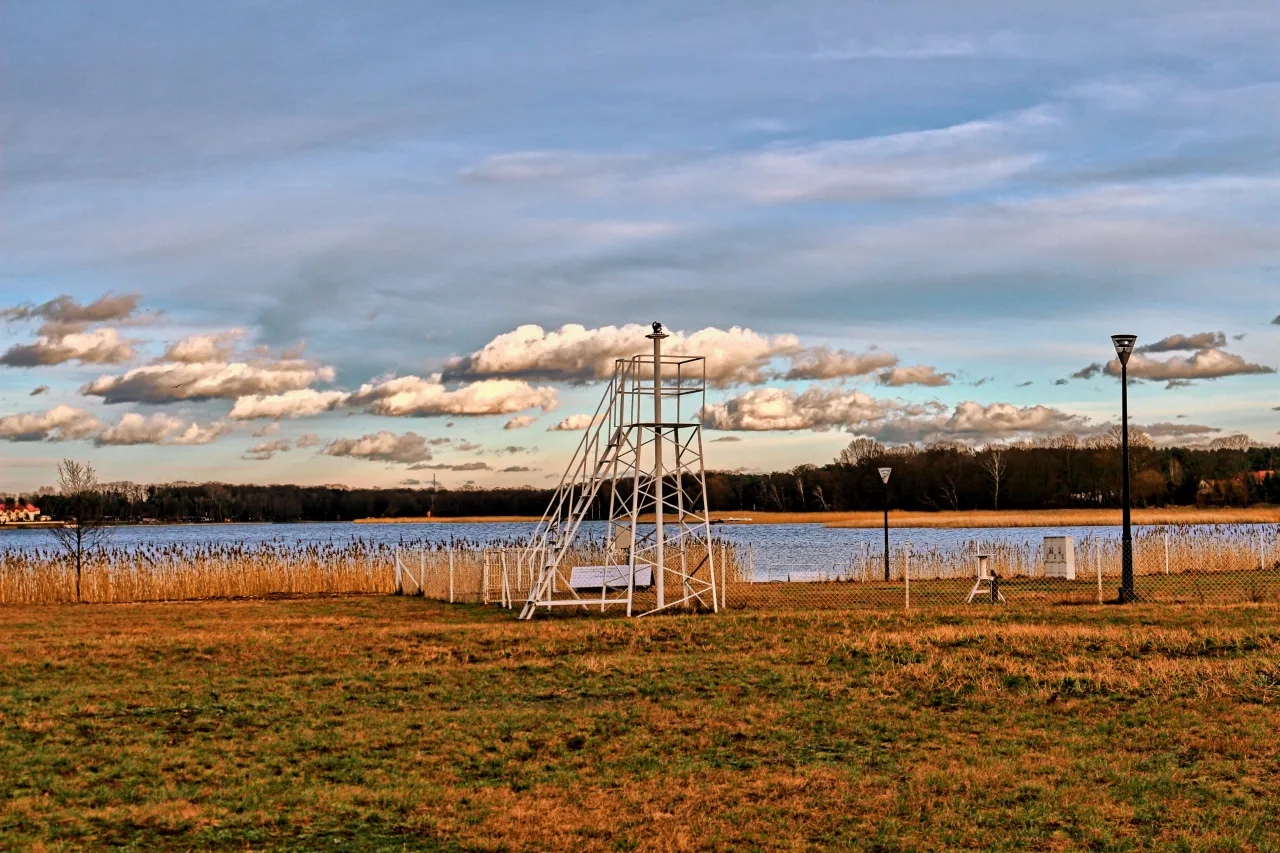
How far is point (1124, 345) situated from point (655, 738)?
51.1 feet

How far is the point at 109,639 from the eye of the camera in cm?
1991

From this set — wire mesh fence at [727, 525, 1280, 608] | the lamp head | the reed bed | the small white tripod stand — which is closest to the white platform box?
wire mesh fence at [727, 525, 1280, 608]

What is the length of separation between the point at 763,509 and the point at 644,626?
10432 cm

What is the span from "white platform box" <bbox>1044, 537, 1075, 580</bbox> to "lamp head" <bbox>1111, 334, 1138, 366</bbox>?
8670mm

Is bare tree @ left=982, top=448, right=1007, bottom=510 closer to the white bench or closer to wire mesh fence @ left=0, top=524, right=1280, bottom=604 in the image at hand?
wire mesh fence @ left=0, top=524, right=1280, bottom=604

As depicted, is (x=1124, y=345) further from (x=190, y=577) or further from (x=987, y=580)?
(x=190, y=577)

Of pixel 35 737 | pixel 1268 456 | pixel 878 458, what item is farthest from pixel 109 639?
pixel 1268 456

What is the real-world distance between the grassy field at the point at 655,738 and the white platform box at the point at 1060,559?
11.4 meters

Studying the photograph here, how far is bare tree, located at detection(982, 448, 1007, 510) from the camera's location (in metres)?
101

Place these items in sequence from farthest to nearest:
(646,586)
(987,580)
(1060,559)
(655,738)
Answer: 1. (1060,559)
2. (646,586)
3. (987,580)
4. (655,738)

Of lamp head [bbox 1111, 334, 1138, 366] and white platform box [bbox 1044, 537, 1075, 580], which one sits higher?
lamp head [bbox 1111, 334, 1138, 366]

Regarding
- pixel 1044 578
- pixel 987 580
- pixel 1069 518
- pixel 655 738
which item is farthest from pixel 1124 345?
pixel 1069 518

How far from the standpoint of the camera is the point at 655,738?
37.8ft

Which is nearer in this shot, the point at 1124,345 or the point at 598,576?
the point at 1124,345
